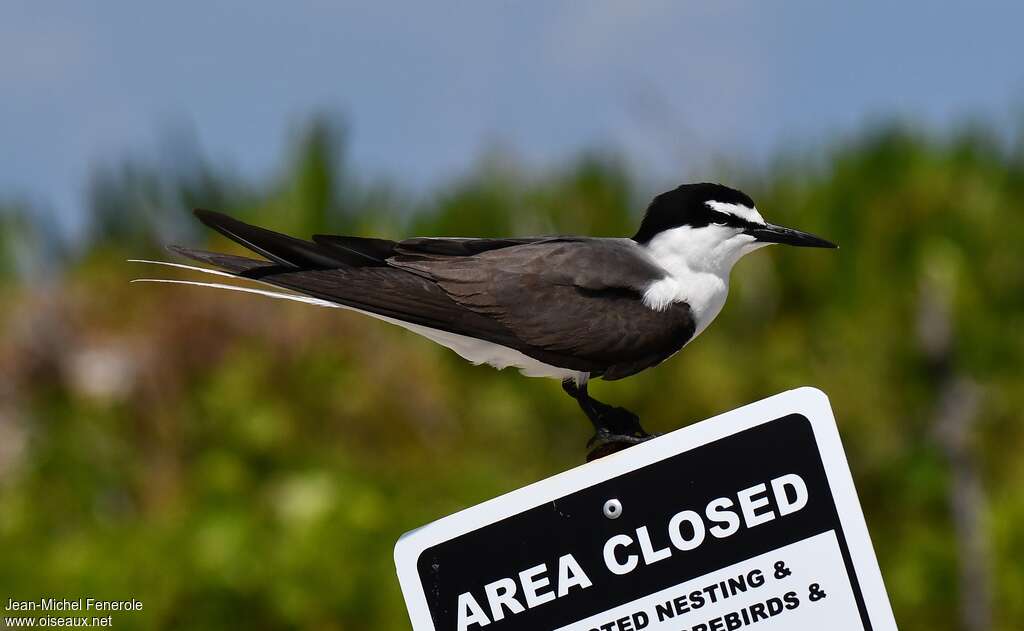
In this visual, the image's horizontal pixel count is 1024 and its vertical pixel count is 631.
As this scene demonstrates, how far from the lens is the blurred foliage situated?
9.18m

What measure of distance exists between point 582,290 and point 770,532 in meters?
0.64

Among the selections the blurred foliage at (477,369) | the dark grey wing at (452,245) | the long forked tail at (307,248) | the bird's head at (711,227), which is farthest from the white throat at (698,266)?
the blurred foliage at (477,369)

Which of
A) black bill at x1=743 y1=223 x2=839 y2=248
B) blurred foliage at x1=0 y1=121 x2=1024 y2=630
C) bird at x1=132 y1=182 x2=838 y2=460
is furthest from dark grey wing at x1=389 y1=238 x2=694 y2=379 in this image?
blurred foliage at x1=0 y1=121 x2=1024 y2=630

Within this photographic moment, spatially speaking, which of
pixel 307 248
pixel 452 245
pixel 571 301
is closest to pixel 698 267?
pixel 571 301

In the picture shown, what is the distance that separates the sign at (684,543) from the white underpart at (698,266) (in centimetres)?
32

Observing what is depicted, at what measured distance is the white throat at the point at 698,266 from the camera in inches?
106

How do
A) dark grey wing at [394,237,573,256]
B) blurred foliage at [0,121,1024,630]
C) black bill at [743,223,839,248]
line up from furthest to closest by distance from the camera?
blurred foliage at [0,121,1024,630] < dark grey wing at [394,237,573,256] < black bill at [743,223,839,248]

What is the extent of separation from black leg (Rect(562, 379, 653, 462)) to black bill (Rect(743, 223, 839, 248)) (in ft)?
1.64

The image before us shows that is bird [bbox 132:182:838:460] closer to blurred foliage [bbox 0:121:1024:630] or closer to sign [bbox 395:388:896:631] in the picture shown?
sign [bbox 395:388:896:631]

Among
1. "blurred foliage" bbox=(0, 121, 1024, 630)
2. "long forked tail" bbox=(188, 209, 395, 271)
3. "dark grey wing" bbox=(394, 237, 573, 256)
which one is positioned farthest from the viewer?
"blurred foliage" bbox=(0, 121, 1024, 630)

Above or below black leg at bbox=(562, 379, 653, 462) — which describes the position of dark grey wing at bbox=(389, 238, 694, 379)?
above

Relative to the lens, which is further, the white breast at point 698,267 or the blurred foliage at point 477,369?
the blurred foliage at point 477,369

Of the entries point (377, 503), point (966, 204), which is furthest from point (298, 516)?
point (966, 204)

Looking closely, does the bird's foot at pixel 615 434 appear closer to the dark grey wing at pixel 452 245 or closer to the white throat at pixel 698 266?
the white throat at pixel 698 266
